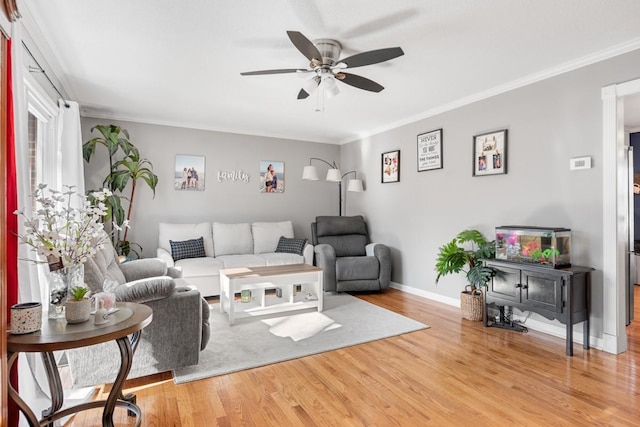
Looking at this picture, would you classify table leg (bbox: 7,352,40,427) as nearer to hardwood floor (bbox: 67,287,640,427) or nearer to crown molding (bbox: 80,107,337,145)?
hardwood floor (bbox: 67,287,640,427)

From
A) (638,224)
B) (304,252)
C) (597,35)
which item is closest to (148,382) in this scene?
(304,252)

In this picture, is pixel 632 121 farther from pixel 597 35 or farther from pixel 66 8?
pixel 66 8

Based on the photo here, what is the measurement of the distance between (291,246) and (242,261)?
0.84 m

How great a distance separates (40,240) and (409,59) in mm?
2876

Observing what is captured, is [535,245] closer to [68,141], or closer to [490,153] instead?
[490,153]

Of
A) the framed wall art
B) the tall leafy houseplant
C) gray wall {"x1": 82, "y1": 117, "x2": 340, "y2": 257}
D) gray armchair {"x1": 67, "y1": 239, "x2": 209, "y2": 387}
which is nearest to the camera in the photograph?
gray armchair {"x1": 67, "y1": 239, "x2": 209, "y2": 387}

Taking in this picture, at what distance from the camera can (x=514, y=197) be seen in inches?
146

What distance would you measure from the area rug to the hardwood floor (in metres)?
0.13

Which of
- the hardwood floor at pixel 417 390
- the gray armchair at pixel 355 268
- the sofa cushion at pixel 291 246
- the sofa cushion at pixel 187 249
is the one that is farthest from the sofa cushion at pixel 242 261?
the hardwood floor at pixel 417 390

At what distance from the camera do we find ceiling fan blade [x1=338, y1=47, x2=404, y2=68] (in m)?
2.38

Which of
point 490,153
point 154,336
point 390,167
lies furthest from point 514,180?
point 154,336

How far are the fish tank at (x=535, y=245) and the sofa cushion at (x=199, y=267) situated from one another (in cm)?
331

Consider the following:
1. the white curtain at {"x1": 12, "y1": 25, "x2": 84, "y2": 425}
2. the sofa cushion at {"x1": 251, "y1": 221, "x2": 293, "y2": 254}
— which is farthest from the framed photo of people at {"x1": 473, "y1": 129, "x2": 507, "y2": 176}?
the white curtain at {"x1": 12, "y1": 25, "x2": 84, "y2": 425}

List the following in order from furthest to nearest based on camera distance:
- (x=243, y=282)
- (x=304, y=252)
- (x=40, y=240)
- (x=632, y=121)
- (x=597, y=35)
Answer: (x=304, y=252) → (x=632, y=121) → (x=243, y=282) → (x=597, y=35) → (x=40, y=240)
